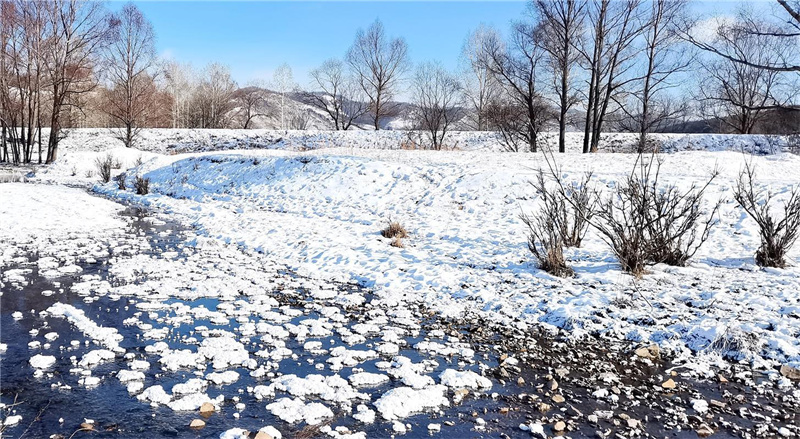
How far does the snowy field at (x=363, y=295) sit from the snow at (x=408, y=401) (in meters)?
0.01

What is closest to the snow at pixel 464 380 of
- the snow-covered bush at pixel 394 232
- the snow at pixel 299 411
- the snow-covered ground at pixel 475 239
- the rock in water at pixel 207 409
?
the snow at pixel 299 411

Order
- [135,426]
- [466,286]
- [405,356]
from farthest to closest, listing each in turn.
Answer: [466,286], [405,356], [135,426]

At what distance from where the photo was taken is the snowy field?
3.27m

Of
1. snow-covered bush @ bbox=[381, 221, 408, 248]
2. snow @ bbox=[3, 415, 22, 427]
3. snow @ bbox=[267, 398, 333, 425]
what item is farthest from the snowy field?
snow @ bbox=[3, 415, 22, 427]

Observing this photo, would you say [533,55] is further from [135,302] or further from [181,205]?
[135,302]

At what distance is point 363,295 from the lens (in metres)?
5.50

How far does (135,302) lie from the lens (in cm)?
482

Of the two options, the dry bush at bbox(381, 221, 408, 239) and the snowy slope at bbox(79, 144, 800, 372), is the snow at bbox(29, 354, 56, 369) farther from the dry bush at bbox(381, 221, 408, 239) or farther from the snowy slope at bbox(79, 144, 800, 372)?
the dry bush at bbox(381, 221, 408, 239)

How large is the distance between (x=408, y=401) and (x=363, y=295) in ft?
8.47

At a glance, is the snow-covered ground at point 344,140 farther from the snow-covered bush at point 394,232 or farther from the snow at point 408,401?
the snow at point 408,401

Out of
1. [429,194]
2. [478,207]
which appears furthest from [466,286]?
[429,194]

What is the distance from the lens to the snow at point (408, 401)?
287 centimetres

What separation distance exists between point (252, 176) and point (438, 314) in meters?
12.5

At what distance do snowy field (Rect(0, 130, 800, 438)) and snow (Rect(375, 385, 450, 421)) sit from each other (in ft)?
0.04
